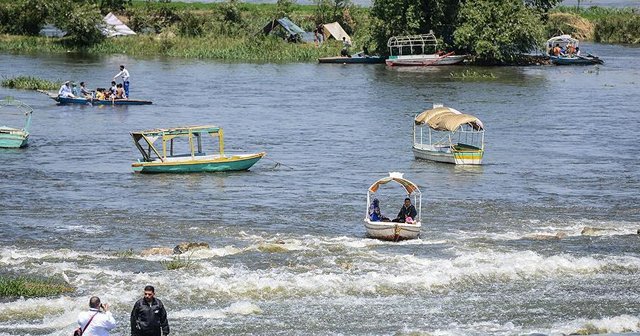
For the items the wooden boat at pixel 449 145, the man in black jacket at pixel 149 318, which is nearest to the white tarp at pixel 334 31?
the wooden boat at pixel 449 145

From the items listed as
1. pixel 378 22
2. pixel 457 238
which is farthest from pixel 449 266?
pixel 378 22

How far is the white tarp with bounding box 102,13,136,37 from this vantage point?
91.8 m

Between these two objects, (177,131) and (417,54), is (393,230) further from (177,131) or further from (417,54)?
(417,54)

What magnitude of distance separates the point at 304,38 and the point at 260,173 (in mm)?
59536

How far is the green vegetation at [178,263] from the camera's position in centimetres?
2720

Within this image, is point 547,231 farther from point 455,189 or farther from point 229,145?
point 229,145

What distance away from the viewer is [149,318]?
18.8 m

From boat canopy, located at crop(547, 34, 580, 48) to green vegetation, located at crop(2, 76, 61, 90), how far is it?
41753mm

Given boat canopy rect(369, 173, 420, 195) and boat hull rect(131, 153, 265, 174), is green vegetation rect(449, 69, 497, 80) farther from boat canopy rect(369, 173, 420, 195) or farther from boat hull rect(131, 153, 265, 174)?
boat canopy rect(369, 173, 420, 195)

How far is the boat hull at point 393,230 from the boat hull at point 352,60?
182 ft

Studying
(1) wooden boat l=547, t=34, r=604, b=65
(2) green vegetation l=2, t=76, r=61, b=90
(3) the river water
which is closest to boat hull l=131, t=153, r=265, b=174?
(3) the river water

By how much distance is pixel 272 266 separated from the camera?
2798cm

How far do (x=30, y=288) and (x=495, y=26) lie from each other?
2379 inches

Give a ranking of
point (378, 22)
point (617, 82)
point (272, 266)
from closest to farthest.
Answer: point (272, 266), point (617, 82), point (378, 22)
